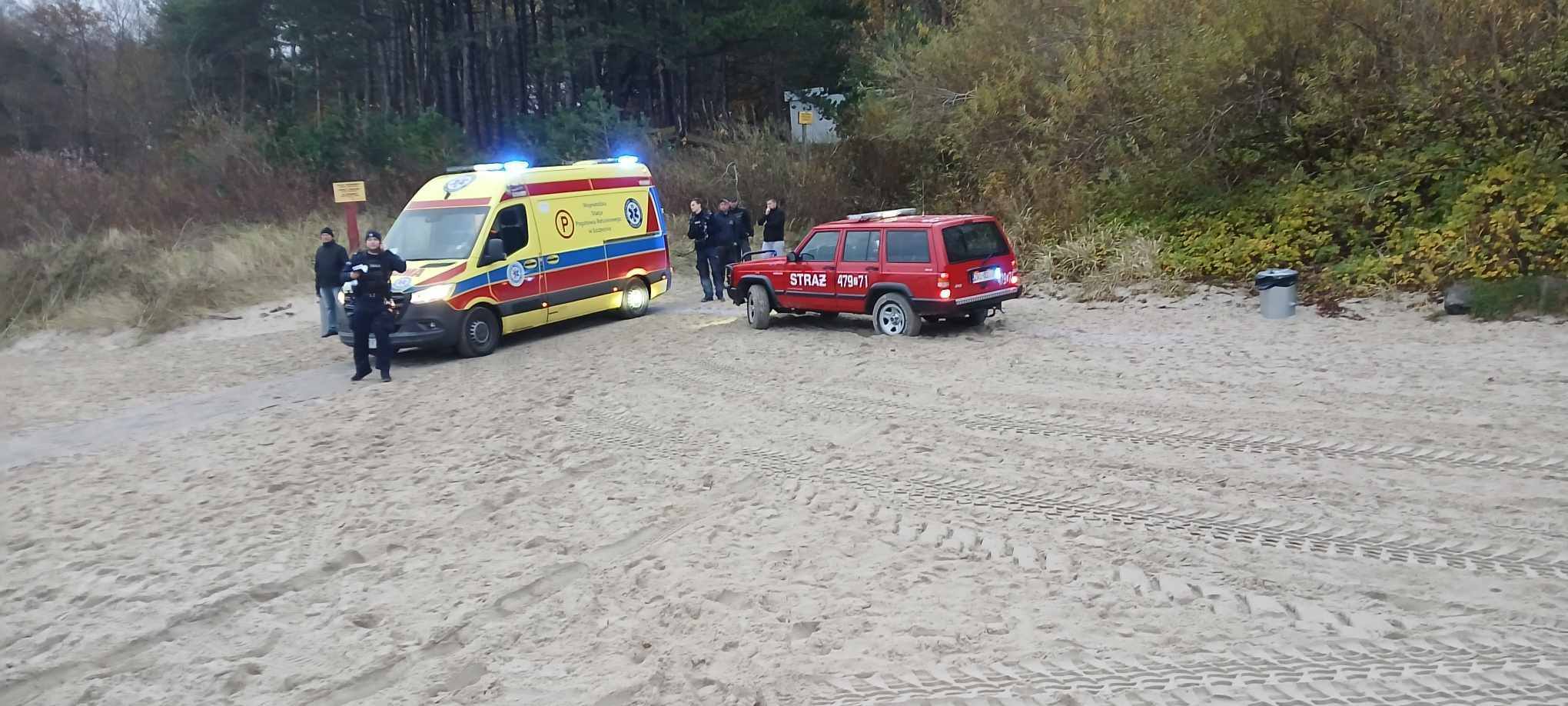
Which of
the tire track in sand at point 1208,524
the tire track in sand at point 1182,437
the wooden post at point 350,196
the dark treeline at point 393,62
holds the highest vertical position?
the dark treeline at point 393,62

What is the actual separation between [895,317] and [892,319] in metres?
0.06

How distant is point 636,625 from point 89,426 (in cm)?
842

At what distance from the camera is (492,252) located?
1372 cm

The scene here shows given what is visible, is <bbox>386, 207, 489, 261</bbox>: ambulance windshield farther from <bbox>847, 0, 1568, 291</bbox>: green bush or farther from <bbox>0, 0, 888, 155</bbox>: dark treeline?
<bbox>0, 0, 888, 155</bbox>: dark treeline

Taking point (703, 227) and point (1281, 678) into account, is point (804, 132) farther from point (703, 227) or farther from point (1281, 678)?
point (1281, 678)

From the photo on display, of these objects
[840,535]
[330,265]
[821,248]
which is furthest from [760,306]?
[840,535]

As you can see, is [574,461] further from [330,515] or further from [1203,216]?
[1203,216]

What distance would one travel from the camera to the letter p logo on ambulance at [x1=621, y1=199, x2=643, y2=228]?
635 inches

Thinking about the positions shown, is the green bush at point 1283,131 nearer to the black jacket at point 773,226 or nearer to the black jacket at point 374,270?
the black jacket at point 773,226

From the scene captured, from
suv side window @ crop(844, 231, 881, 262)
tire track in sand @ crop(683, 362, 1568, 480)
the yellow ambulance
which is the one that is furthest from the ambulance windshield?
tire track in sand @ crop(683, 362, 1568, 480)

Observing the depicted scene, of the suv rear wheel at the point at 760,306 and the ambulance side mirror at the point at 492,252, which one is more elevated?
the ambulance side mirror at the point at 492,252

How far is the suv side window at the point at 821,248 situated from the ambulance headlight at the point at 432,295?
4311 mm

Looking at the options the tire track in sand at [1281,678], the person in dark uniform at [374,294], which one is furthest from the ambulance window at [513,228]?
the tire track in sand at [1281,678]

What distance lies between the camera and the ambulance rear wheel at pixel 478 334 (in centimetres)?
1369
